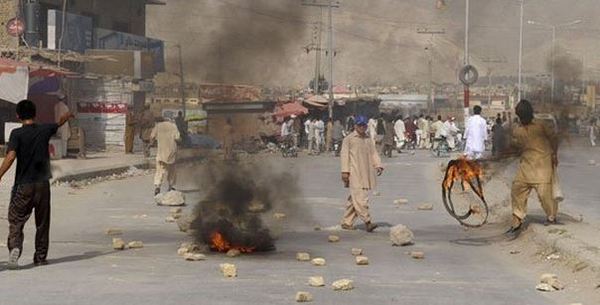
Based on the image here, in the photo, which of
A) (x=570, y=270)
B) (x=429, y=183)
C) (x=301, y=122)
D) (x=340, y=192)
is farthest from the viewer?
(x=301, y=122)

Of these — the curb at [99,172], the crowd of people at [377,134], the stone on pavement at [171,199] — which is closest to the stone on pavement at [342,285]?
the stone on pavement at [171,199]

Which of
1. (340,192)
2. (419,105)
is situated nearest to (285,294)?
(340,192)

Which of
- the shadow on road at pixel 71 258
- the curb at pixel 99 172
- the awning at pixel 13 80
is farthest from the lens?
the awning at pixel 13 80

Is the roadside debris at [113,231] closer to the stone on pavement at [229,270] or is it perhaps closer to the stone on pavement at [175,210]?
the stone on pavement at [175,210]

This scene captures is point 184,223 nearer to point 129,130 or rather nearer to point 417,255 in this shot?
point 417,255

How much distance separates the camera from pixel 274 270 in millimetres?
10508

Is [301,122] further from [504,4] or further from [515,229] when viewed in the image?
[515,229]

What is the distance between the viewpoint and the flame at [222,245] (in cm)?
1176

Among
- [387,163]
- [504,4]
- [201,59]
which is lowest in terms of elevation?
[387,163]

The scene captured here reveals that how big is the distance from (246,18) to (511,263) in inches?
167

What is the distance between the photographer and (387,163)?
1431 inches

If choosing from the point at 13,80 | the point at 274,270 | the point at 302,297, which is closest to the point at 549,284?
the point at 302,297

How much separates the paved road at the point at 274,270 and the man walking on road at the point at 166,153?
116 inches

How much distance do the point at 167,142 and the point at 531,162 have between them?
8.26 meters
